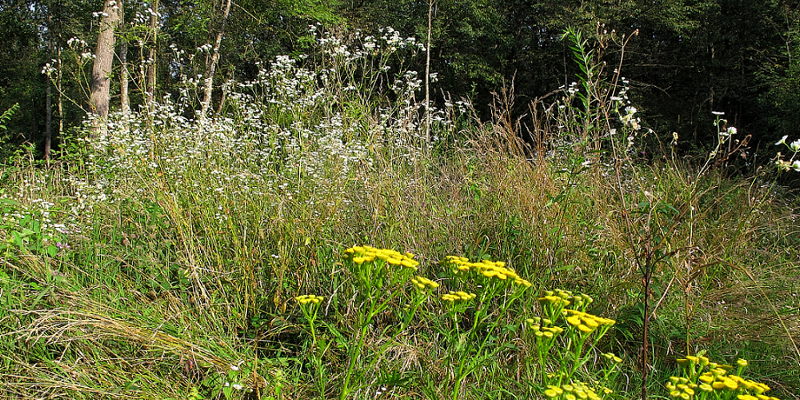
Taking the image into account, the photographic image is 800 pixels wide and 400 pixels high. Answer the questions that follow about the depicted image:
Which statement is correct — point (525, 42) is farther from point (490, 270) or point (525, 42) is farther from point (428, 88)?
point (490, 270)

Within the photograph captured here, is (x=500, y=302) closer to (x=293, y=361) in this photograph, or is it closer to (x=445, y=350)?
A: (x=445, y=350)

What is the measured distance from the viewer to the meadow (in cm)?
173

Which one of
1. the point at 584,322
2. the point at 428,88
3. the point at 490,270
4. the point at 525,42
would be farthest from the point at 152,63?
the point at 525,42

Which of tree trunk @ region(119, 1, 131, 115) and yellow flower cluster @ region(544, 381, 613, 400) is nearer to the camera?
yellow flower cluster @ region(544, 381, 613, 400)

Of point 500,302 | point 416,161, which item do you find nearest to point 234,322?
point 500,302

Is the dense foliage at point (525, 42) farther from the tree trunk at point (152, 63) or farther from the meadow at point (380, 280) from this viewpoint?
the meadow at point (380, 280)

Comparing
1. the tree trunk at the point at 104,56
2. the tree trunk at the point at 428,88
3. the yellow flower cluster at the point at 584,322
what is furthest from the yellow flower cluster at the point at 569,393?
the tree trunk at the point at 104,56

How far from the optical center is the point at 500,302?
2297 mm

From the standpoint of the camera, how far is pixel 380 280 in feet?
5.04

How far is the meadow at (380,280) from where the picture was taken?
5.66 ft

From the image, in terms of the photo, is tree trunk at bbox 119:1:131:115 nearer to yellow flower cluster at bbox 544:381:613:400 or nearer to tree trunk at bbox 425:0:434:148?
tree trunk at bbox 425:0:434:148

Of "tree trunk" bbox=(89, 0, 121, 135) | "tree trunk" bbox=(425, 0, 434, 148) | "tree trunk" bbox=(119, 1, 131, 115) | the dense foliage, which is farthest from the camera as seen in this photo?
the dense foliage

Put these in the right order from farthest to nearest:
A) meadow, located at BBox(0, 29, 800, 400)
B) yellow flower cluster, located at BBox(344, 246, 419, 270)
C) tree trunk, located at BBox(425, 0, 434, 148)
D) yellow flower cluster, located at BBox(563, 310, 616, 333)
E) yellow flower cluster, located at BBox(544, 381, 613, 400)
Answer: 1. tree trunk, located at BBox(425, 0, 434, 148)
2. meadow, located at BBox(0, 29, 800, 400)
3. yellow flower cluster, located at BBox(344, 246, 419, 270)
4. yellow flower cluster, located at BBox(563, 310, 616, 333)
5. yellow flower cluster, located at BBox(544, 381, 613, 400)

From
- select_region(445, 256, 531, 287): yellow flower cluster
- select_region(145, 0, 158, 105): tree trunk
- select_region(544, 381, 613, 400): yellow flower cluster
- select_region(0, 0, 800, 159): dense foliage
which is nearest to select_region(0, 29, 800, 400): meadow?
select_region(445, 256, 531, 287): yellow flower cluster
